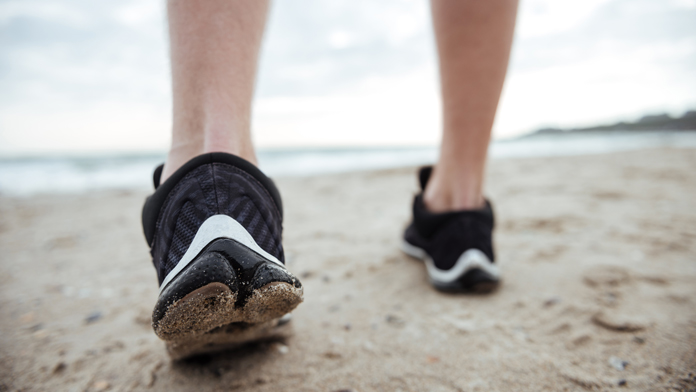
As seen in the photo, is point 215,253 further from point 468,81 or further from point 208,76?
point 468,81

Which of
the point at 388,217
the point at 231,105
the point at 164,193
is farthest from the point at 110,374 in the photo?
the point at 388,217

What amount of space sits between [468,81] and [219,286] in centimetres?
103

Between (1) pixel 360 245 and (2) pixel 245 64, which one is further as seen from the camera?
(1) pixel 360 245

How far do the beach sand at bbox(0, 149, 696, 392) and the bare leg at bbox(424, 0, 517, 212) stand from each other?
16.9 inches

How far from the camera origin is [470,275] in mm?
1143

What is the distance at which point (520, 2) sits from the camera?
1.07 meters

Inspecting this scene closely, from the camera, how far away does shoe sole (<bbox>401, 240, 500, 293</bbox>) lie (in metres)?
1.14

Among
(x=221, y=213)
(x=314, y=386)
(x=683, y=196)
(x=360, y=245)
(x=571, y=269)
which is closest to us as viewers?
(x=221, y=213)

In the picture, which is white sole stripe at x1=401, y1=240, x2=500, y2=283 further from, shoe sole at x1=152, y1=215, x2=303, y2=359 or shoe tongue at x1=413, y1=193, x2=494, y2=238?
shoe sole at x1=152, y1=215, x2=303, y2=359

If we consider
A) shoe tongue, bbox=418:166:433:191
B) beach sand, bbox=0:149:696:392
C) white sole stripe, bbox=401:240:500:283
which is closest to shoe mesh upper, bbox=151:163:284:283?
beach sand, bbox=0:149:696:392

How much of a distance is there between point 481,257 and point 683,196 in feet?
8.07

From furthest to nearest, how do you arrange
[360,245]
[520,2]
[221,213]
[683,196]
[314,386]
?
[683,196], [360,245], [520,2], [314,386], [221,213]

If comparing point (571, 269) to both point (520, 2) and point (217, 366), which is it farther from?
point (217, 366)

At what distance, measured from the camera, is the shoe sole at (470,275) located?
114cm
